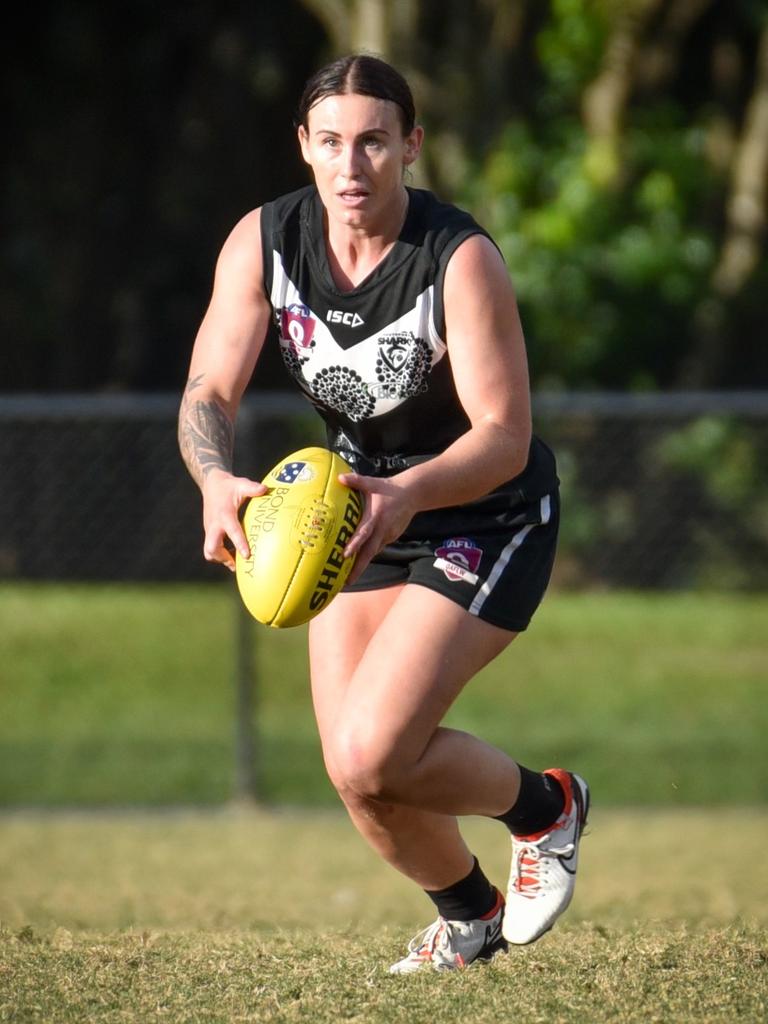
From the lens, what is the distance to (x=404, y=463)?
4797 mm

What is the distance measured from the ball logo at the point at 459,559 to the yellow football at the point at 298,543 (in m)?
0.54

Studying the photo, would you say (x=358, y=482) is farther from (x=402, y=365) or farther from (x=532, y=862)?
(x=532, y=862)

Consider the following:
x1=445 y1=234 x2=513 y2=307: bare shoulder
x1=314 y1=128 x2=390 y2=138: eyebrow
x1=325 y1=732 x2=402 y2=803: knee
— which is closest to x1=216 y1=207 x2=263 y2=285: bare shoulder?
x1=314 y1=128 x2=390 y2=138: eyebrow

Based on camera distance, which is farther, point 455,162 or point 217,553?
point 455,162

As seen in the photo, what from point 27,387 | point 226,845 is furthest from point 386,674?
point 27,387

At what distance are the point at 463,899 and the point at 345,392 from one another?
1.61 meters

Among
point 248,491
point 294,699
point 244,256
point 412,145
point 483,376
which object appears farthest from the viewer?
point 294,699

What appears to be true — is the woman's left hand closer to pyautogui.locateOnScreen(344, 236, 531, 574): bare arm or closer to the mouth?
pyautogui.locateOnScreen(344, 236, 531, 574): bare arm

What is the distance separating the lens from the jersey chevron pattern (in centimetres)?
450

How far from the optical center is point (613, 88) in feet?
49.6

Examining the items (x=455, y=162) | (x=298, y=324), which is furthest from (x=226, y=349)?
(x=455, y=162)

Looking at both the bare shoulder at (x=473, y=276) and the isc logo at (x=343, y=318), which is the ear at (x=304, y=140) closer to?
the isc logo at (x=343, y=318)

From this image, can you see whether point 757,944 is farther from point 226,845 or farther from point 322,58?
point 322,58

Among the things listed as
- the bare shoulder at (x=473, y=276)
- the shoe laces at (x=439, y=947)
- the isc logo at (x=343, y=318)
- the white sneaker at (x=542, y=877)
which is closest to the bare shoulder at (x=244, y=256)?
the isc logo at (x=343, y=318)
